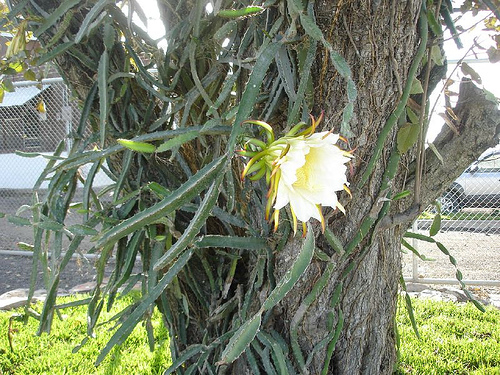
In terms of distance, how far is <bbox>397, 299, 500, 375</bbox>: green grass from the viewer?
2.17 m

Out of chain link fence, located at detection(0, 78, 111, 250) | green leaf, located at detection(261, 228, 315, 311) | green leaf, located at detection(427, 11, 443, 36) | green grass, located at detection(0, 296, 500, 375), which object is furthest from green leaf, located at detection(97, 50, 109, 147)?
chain link fence, located at detection(0, 78, 111, 250)

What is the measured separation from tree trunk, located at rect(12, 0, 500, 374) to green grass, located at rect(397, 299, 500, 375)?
1.04m

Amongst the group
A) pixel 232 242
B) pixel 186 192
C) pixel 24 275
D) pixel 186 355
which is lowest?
pixel 24 275

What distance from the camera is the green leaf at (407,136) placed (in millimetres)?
928

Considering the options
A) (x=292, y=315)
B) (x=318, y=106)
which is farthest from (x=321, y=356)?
(x=318, y=106)

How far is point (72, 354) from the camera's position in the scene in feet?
7.52

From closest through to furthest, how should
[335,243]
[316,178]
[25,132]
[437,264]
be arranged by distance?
[316,178], [335,243], [437,264], [25,132]

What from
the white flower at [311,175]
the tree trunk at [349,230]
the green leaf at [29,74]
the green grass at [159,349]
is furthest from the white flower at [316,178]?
the green grass at [159,349]

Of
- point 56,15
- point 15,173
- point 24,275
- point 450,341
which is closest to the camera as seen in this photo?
point 56,15

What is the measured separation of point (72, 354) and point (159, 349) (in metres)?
0.45

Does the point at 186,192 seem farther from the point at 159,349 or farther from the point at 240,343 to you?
the point at 159,349

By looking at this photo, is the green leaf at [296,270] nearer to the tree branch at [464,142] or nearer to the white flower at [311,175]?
the white flower at [311,175]

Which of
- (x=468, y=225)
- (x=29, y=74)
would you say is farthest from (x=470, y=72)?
(x=468, y=225)

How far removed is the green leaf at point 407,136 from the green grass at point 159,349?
55.2 inches
